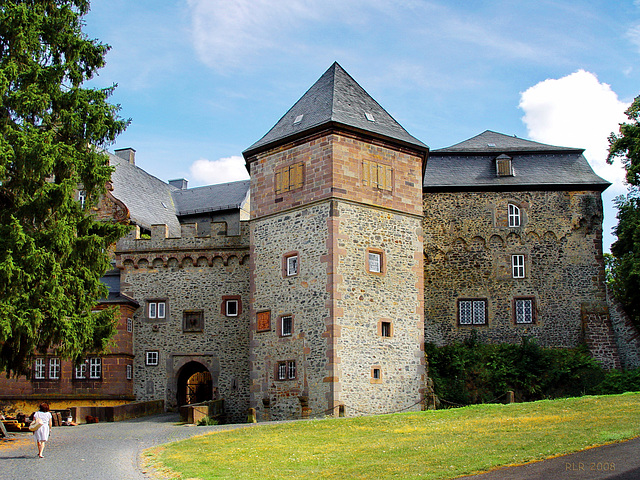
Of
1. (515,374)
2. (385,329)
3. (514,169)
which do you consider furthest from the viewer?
(514,169)

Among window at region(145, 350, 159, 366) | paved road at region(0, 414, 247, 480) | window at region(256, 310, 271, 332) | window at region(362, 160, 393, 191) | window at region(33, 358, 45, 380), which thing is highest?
window at region(362, 160, 393, 191)

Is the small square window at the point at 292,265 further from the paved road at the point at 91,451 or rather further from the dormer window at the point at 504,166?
the dormer window at the point at 504,166

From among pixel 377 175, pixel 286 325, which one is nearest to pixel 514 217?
pixel 377 175

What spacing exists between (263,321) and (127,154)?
19062 millimetres

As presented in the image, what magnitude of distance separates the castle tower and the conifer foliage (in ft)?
25.0

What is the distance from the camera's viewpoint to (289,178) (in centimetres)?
2814

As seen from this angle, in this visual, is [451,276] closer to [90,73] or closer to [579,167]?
[579,167]

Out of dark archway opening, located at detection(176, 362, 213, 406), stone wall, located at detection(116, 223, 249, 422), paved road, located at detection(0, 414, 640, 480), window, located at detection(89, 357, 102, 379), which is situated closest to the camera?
paved road, located at detection(0, 414, 640, 480)

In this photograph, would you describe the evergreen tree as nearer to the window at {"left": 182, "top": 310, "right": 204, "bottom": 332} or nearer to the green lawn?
the green lawn

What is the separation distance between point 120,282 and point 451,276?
46.1 ft

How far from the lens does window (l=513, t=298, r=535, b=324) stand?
32406 mm

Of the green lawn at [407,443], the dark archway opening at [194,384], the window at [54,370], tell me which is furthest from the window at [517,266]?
the window at [54,370]

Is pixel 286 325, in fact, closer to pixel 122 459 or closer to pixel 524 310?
pixel 524 310

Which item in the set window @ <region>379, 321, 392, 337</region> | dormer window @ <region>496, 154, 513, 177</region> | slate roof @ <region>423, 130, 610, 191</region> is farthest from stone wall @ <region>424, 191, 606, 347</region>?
window @ <region>379, 321, 392, 337</region>
